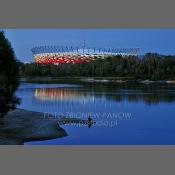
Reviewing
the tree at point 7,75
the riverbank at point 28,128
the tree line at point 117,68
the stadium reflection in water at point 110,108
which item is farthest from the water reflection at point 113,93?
the tree at point 7,75

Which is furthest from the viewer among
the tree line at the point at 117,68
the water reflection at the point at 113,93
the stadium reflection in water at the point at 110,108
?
the water reflection at the point at 113,93

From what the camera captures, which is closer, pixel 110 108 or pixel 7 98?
pixel 7 98

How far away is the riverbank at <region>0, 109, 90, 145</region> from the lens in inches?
647

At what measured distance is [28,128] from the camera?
733 inches

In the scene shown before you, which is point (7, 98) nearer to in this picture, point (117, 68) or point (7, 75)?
point (7, 75)

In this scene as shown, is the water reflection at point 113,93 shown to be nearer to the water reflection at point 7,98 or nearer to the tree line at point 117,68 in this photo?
the tree line at point 117,68

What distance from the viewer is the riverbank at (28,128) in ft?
53.9

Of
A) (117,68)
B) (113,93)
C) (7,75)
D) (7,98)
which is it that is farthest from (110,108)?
(7,98)

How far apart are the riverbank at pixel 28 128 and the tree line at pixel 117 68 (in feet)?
6.00

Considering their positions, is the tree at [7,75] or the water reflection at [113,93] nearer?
the tree at [7,75]

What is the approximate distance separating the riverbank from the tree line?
1.83 metres

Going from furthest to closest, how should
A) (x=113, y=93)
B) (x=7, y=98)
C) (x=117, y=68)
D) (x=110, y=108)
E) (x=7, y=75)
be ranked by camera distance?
(x=113, y=93) → (x=110, y=108) → (x=117, y=68) → (x=7, y=75) → (x=7, y=98)

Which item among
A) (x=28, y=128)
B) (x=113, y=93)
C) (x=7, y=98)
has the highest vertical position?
(x=7, y=98)

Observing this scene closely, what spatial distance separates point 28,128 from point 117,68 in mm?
5313
